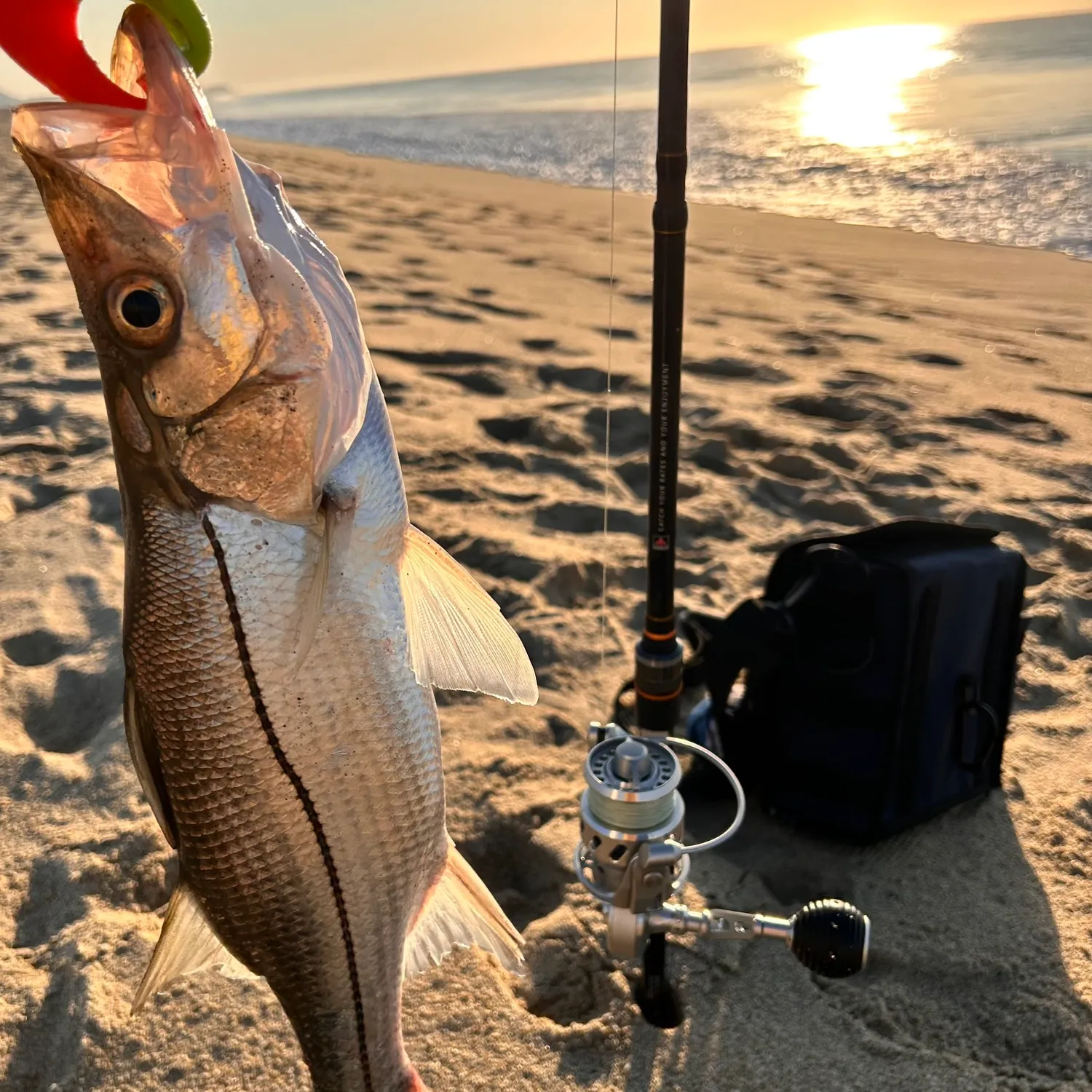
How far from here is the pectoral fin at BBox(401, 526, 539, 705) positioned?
1587mm

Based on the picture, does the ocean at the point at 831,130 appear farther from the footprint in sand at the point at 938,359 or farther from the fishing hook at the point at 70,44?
the footprint in sand at the point at 938,359

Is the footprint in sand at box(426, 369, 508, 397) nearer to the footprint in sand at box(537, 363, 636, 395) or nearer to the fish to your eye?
the footprint in sand at box(537, 363, 636, 395)

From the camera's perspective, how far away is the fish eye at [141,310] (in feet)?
4.25

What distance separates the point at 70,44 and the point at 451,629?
37.6 inches

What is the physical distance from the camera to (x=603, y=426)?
5398 millimetres

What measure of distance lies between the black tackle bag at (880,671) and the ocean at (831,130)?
1397 mm

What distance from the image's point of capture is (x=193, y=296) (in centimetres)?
132

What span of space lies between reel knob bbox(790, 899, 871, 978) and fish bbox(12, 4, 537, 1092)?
820 mm

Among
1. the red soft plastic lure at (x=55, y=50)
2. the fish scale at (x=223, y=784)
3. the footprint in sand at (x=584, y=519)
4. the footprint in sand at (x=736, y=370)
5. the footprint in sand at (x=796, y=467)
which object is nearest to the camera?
the red soft plastic lure at (x=55, y=50)

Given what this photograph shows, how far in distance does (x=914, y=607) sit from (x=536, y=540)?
1989mm

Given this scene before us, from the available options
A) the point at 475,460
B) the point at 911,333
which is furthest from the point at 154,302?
the point at 911,333

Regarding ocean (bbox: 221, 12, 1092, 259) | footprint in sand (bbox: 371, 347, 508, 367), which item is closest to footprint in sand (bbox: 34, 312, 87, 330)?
footprint in sand (bbox: 371, 347, 508, 367)

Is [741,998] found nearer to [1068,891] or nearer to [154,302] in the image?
[1068,891]

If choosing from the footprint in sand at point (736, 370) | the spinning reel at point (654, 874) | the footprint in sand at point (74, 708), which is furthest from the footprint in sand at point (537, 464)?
the spinning reel at point (654, 874)
